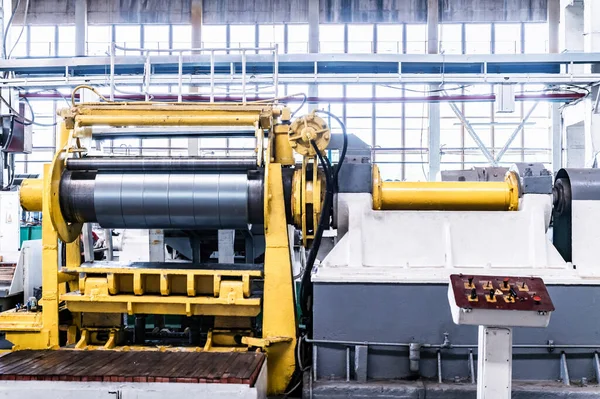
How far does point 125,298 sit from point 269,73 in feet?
15.2

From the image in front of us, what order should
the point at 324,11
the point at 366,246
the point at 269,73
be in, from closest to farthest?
the point at 366,246 → the point at 269,73 → the point at 324,11

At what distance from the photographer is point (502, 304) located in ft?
6.47

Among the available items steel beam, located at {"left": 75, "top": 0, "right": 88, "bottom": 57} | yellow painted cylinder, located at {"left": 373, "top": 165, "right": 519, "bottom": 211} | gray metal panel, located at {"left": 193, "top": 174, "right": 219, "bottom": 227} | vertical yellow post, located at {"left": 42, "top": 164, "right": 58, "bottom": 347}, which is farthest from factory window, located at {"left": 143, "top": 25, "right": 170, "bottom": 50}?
yellow painted cylinder, located at {"left": 373, "top": 165, "right": 519, "bottom": 211}

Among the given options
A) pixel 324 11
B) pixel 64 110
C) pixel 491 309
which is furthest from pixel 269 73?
pixel 324 11

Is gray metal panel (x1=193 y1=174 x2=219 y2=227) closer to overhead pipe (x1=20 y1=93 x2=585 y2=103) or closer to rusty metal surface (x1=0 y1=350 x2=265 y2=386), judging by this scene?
rusty metal surface (x1=0 y1=350 x2=265 y2=386)

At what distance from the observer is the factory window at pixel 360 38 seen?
42.6 feet

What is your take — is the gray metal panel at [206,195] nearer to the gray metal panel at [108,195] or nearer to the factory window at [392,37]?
the gray metal panel at [108,195]

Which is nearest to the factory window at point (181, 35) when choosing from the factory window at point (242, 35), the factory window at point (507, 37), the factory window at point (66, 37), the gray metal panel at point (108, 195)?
the factory window at point (242, 35)

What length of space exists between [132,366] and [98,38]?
12.4 meters

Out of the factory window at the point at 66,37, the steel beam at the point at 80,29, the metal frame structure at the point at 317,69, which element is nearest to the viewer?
the metal frame structure at the point at 317,69

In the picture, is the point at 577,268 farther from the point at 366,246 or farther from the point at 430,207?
the point at 366,246

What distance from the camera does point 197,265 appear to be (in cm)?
341

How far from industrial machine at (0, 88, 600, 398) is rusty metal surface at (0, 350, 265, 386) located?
0.02 m

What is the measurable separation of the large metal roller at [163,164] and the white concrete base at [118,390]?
1318mm
